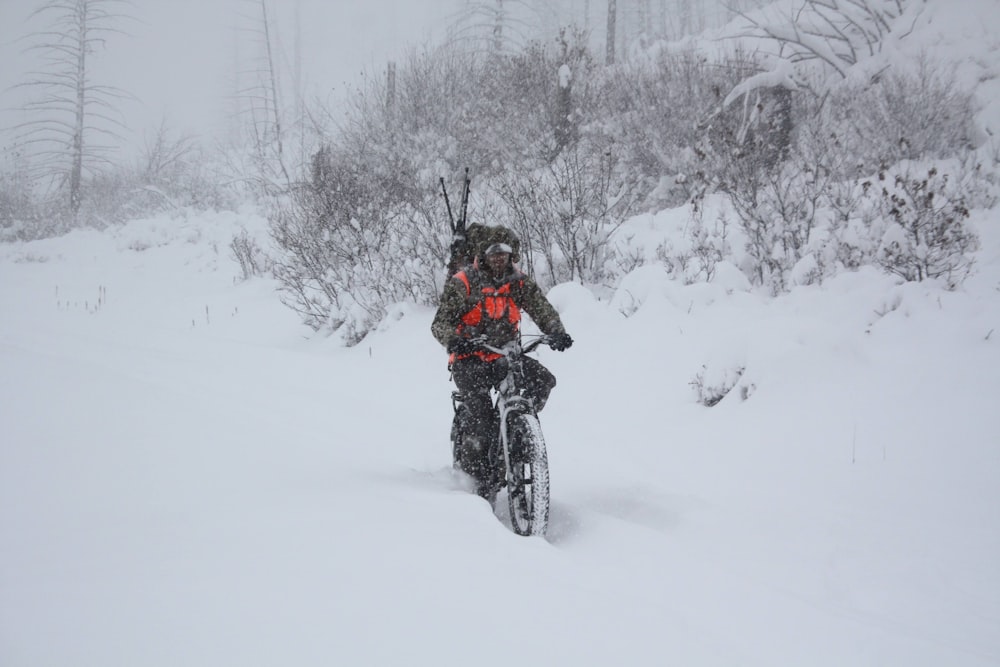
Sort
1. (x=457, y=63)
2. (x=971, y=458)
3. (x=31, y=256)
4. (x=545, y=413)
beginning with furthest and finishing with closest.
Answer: (x=31, y=256) → (x=457, y=63) → (x=545, y=413) → (x=971, y=458)

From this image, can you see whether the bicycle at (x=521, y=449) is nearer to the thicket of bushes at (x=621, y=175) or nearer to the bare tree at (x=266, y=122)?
the thicket of bushes at (x=621, y=175)

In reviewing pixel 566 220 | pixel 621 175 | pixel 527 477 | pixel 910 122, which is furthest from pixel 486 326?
pixel 621 175

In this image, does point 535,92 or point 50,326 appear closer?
point 50,326

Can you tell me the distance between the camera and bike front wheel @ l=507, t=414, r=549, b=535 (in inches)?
134

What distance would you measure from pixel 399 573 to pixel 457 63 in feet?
44.0

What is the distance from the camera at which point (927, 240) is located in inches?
228

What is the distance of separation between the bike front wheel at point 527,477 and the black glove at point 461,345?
0.58 m

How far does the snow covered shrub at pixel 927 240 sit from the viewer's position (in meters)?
5.64

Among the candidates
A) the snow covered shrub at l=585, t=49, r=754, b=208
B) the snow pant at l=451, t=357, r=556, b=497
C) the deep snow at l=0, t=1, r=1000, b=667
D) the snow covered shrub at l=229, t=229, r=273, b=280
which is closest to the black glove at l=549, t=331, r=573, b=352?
the snow pant at l=451, t=357, r=556, b=497

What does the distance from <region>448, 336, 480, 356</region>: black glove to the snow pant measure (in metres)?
0.35

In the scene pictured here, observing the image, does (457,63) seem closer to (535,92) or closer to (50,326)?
(535,92)

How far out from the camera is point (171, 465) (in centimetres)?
290

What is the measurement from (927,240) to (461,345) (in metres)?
5.25

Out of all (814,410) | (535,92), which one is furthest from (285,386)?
(535,92)
